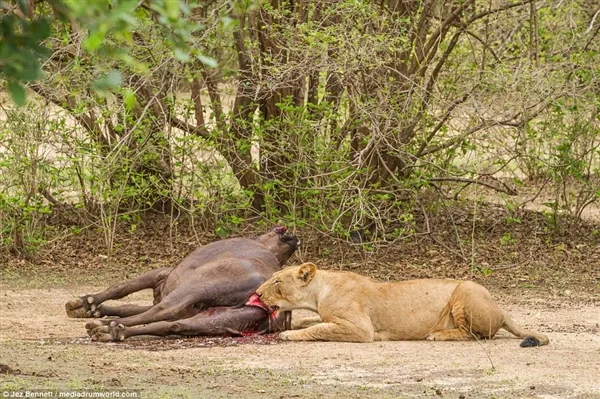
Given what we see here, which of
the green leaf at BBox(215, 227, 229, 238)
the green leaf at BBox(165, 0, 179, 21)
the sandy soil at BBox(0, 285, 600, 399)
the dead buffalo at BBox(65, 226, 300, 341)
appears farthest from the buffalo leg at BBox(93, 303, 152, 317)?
the green leaf at BBox(165, 0, 179, 21)

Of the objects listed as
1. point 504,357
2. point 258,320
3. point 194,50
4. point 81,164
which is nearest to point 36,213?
point 81,164

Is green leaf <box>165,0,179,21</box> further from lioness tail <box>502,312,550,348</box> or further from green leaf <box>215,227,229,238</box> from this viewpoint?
green leaf <box>215,227,229,238</box>

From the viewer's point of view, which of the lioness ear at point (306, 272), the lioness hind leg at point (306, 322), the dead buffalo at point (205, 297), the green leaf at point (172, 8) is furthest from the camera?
the lioness hind leg at point (306, 322)

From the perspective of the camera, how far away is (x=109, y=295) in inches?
362

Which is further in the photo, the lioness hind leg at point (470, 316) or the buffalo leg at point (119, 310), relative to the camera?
the buffalo leg at point (119, 310)

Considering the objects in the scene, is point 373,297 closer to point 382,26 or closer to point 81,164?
point 382,26

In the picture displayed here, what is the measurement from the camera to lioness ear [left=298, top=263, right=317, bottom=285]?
8.72 m

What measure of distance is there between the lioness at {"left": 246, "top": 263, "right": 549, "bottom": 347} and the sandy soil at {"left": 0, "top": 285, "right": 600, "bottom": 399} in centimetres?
16

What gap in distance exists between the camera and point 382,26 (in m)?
11.8

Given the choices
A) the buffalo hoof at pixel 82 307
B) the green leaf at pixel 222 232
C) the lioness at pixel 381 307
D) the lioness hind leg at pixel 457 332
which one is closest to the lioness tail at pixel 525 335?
the lioness at pixel 381 307

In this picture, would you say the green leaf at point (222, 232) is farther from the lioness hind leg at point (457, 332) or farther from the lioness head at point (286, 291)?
the lioness hind leg at point (457, 332)

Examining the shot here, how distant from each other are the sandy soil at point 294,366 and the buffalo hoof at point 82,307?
9cm

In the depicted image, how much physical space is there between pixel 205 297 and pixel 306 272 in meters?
0.76

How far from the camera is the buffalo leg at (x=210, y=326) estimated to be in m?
8.22
